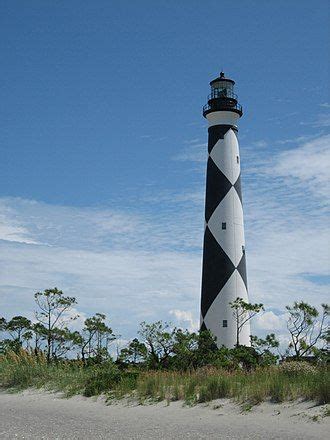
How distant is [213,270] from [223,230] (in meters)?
1.94

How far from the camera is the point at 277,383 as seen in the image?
1197 centimetres

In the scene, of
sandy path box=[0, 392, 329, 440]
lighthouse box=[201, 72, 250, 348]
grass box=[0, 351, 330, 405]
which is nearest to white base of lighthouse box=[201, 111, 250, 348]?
lighthouse box=[201, 72, 250, 348]

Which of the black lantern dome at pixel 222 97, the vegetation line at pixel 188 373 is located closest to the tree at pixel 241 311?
the vegetation line at pixel 188 373

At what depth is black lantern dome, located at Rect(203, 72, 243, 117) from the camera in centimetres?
3006

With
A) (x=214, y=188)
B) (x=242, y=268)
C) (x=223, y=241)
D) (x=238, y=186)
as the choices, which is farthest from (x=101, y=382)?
(x=238, y=186)

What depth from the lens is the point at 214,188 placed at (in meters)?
28.8

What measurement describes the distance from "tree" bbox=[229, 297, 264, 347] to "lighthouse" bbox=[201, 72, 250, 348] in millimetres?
186

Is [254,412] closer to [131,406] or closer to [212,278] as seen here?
[131,406]

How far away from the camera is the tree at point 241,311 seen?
1075 inches

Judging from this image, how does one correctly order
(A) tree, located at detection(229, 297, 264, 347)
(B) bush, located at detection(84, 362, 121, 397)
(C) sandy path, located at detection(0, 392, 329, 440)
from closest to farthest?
(C) sandy path, located at detection(0, 392, 329, 440) → (B) bush, located at detection(84, 362, 121, 397) → (A) tree, located at detection(229, 297, 264, 347)

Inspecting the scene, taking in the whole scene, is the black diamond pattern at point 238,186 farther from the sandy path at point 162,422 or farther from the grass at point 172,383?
the sandy path at point 162,422

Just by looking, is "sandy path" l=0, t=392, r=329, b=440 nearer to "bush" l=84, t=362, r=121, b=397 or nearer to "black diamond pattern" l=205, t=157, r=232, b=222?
"bush" l=84, t=362, r=121, b=397

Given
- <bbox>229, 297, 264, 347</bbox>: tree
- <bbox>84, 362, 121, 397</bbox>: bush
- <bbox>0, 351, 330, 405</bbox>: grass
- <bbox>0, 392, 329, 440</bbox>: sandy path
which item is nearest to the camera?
<bbox>0, 392, 329, 440</bbox>: sandy path

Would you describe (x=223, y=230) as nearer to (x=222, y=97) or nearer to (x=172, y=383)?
(x=222, y=97)
